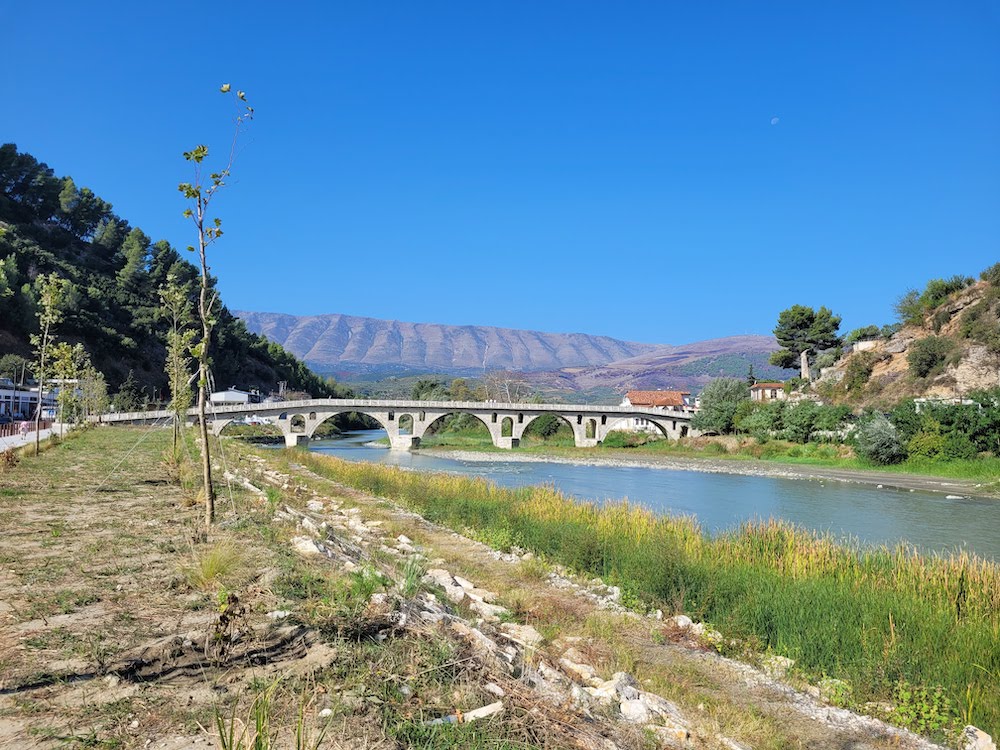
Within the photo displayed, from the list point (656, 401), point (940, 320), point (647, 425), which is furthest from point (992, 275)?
point (656, 401)

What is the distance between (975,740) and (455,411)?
7761cm

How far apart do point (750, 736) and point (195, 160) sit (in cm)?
971

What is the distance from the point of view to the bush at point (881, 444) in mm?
44375

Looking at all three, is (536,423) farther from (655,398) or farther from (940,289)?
(940,289)

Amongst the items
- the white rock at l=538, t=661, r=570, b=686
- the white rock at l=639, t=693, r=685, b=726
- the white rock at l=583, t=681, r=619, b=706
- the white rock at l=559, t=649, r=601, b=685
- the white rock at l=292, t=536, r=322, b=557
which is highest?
the white rock at l=292, t=536, r=322, b=557

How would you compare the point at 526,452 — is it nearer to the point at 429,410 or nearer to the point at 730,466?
the point at 429,410

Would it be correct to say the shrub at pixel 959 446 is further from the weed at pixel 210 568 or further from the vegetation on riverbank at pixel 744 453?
the weed at pixel 210 568

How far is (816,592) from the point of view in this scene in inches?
349

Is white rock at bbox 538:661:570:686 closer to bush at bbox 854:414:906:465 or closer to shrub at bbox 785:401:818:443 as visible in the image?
bush at bbox 854:414:906:465

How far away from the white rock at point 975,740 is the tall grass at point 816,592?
39 cm

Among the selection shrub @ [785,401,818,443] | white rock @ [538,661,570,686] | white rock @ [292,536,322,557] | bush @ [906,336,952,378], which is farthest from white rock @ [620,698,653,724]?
bush @ [906,336,952,378]

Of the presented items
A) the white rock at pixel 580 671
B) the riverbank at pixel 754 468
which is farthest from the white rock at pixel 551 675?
the riverbank at pixel 754 468

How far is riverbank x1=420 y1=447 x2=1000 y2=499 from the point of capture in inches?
1406

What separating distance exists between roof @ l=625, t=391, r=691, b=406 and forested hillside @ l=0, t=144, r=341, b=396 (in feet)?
205
